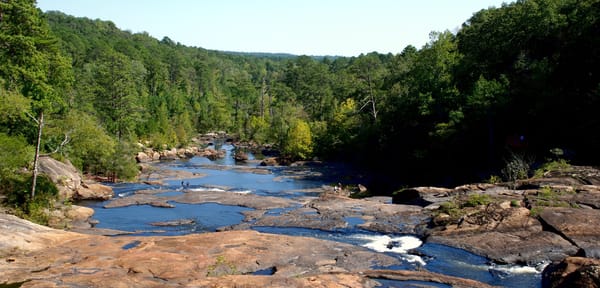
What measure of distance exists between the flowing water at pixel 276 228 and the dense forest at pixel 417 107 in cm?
716

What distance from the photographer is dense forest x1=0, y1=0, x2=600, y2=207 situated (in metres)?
35.9

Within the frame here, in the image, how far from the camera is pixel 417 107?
65.1 m

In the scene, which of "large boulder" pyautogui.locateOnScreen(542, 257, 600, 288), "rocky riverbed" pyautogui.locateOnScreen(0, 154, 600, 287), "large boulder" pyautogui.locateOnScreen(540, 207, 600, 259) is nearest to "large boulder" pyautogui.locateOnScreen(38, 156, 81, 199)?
"rocky riverbed" pyautogui.locateOnScreen(0, 154, 600, 287)

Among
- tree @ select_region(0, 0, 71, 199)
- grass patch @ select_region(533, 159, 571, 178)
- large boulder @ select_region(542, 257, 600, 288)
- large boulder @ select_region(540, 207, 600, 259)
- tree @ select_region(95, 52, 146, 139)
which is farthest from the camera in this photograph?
tree @ select_region(95, 52, 146, 139)

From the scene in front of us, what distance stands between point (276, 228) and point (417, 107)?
3797 centimetres

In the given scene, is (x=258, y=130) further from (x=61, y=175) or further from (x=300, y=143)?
(x=61, y=175)

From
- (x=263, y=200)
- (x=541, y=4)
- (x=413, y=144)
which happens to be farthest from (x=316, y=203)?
(x=541, y=4)

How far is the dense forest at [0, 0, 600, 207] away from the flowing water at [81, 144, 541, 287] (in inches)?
282

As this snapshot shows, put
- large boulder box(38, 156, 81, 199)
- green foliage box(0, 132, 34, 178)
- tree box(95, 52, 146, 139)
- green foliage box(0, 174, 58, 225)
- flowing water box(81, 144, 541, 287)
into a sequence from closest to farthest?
1. flowing water box(81, 144, 541, 287)
2. green foliage box(0, 174, 58, 225)
3. green foliage box(0, 132, 34, 178)
4. large boulder box(38, 156, 81, 199)
5. tree box(95, 52, 146, 139)

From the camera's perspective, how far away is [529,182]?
1364 inches

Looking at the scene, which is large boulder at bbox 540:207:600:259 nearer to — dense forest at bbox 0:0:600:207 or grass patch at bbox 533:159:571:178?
grass patch at bbox 533:159:571:178

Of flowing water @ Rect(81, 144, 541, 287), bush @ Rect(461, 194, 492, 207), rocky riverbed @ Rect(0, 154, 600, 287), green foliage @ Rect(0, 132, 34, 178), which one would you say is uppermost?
green foliage @ Rect(0, 132, 34, 178)

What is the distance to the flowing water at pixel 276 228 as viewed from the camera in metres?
22.4

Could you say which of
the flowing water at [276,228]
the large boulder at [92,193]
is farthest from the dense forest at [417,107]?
the flowing water at [276,228]
